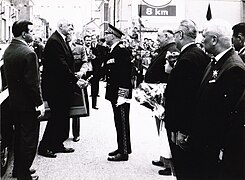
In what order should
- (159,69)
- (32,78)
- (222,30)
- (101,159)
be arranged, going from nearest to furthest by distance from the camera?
(222,30) < (32,78) < (159,69) < (101,159)

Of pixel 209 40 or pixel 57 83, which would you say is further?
pixel 57 83

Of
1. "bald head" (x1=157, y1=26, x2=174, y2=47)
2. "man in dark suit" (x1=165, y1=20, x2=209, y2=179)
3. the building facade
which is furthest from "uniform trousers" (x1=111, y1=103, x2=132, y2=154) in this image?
the building facade

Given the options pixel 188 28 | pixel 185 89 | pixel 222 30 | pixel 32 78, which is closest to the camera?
pixel 222 30

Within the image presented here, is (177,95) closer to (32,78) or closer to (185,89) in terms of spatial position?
(185,89)

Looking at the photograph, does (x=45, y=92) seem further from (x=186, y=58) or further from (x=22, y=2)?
(x=22, y=2)

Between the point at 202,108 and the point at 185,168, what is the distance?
997 mm

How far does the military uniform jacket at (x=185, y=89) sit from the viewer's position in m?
4.02

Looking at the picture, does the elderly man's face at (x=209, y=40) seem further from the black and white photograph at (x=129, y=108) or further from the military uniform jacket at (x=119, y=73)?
the military uniform jacket at (x=119, y=73)

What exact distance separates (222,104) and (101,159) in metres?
3.41

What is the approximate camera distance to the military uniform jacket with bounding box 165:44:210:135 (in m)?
4.02

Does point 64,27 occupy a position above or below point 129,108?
above

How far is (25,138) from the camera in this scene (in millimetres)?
4883

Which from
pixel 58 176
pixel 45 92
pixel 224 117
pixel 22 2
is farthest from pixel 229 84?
pixel 22 2

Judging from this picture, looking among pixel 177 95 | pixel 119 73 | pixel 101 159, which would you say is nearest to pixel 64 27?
pixel 119 73
